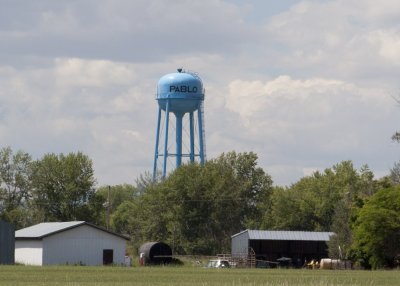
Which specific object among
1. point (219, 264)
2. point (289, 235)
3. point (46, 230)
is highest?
point (289, 235)

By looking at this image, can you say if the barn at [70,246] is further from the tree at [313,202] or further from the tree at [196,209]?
the tree at [313,202]

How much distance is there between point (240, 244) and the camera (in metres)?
121

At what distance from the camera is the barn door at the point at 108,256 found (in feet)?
348

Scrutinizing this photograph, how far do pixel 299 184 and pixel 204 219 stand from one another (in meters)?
26.3

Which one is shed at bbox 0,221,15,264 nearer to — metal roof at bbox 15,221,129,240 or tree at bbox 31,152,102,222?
metal roof at bbox 15,221,129,240

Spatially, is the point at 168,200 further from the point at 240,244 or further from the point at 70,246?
the point at 70,246

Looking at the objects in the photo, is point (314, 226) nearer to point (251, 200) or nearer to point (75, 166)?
point (251, 200)

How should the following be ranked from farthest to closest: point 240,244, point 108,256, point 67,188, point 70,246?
point 67,188 < point 240,244 < point 108,256 < point 70,246

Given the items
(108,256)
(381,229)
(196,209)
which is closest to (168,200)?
(196,209)

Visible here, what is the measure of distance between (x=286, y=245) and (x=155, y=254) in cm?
1908

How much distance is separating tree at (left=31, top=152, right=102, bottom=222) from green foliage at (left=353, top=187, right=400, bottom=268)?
44.8 m

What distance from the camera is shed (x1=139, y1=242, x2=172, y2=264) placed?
109 metres

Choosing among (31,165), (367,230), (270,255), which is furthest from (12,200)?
(367,230)

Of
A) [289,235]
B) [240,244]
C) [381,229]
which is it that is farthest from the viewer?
[289,235]
